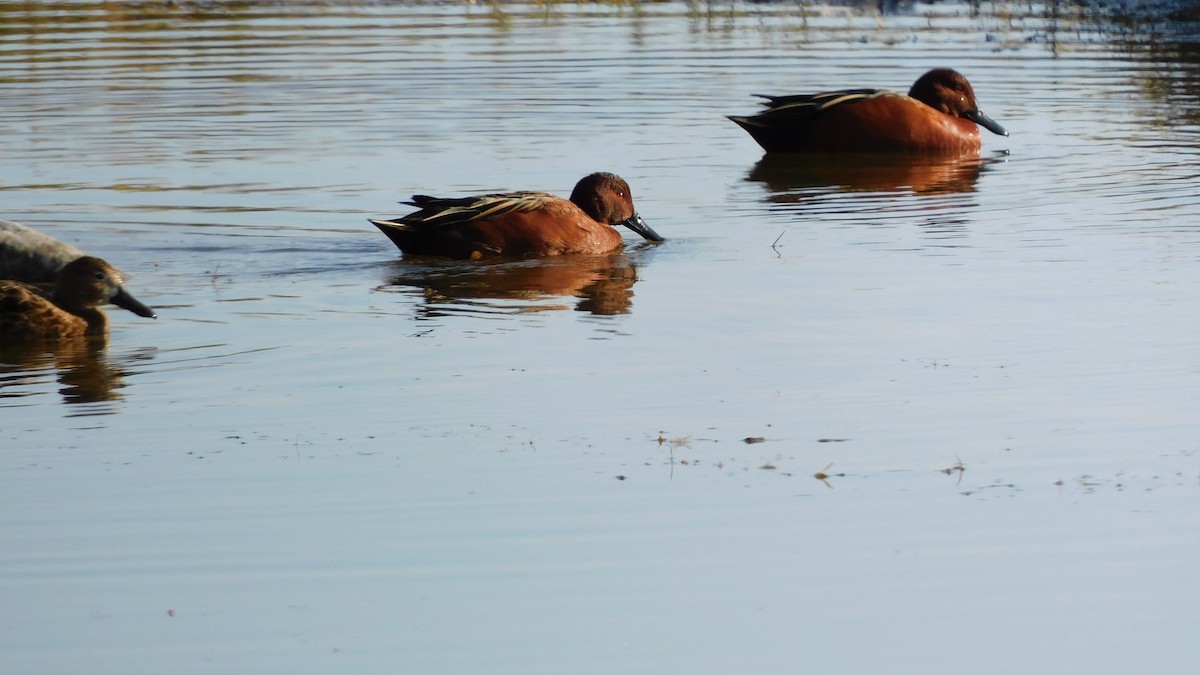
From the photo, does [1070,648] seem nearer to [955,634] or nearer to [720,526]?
[955,634]

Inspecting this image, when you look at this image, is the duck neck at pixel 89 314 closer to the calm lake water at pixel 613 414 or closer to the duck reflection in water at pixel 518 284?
the calm lake water at pixel 613 414

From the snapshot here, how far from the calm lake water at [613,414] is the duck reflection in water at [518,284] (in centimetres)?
4

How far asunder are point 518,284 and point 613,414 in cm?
328

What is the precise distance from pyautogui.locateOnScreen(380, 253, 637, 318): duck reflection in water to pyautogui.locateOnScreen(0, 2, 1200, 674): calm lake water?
42 millimetres

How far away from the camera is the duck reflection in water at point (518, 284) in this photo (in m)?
9.73

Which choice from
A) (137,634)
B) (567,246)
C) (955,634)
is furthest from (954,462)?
(567,246)

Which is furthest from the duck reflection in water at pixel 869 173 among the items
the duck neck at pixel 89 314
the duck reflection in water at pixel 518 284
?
the duck neck at pixel 89 314

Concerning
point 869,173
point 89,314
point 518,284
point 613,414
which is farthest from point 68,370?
point 869,173

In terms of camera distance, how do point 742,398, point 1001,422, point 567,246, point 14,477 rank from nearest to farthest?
point 14,477
point 1001,422
point 742,398
point 567,246

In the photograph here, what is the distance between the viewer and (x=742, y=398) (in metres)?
7.55

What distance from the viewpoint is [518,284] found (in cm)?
1048

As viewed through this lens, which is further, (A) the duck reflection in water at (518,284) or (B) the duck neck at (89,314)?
(A) the duck reflection in water at (518,284)

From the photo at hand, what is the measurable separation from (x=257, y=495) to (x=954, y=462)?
2276 millimetres

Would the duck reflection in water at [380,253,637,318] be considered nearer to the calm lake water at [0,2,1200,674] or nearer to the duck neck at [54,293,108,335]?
the calm lake water at [0,2,1200,674]
